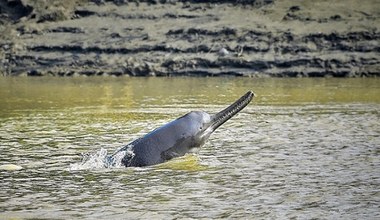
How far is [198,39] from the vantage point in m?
31.5

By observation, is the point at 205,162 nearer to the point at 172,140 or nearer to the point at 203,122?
the point at 172,140

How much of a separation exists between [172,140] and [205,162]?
18.4 inches

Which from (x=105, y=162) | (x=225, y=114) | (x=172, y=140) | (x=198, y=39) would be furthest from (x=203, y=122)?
(x=198, y=39)

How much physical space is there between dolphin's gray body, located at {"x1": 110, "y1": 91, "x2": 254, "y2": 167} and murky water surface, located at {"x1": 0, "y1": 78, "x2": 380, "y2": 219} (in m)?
0.15

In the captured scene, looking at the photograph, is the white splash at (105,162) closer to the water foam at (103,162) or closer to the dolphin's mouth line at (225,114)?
the water foam at (103,162)

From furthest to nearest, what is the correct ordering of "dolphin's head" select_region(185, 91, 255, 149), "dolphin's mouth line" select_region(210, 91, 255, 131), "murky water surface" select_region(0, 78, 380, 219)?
"dolphin's mouth line" select_region(210, 91, 255, 131), "dolphin's head" select_region(185, 91, 255, 149), "murky water surface" select_region(0, 78, 380, 219)

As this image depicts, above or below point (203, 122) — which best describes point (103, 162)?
below

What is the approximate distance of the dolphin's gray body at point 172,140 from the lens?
10.5 m

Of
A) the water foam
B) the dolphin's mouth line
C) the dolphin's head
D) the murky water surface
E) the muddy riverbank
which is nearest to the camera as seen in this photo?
the murky water surface

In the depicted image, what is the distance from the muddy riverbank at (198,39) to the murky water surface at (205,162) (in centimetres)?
795

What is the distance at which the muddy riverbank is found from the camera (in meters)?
29.0

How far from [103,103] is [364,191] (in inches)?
477

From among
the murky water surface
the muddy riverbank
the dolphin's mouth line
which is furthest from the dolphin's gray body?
the muddy riverbank

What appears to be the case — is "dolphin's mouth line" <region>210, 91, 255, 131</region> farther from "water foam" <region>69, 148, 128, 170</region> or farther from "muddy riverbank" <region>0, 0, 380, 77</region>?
"muddy riverbank" <region>0, 0, 380, 77</region>
